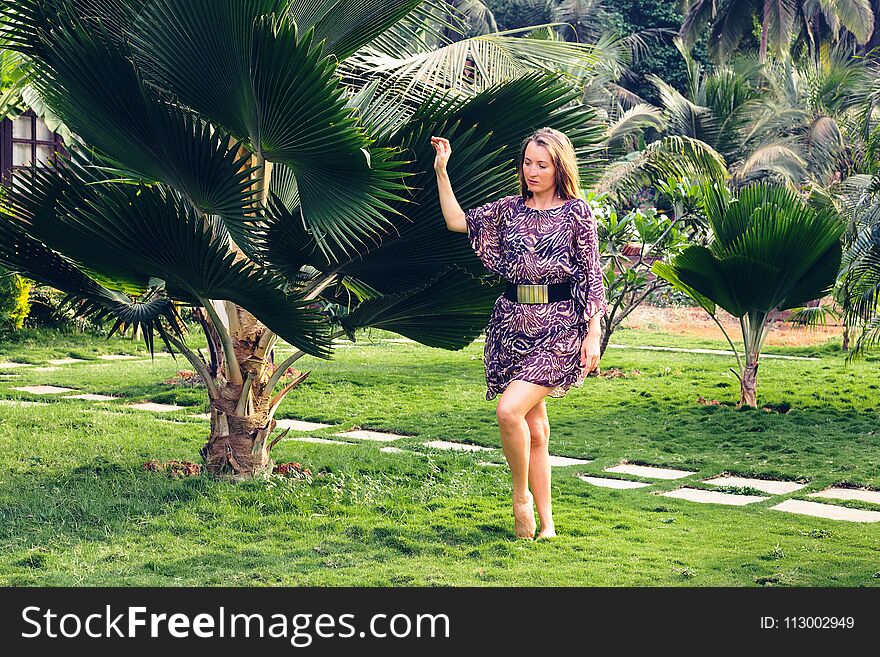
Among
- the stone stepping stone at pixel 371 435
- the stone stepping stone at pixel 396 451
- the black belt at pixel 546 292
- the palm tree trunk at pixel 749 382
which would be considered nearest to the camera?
the black belt at pixel 546 292

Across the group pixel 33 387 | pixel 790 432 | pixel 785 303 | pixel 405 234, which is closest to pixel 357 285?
pixel 405 234

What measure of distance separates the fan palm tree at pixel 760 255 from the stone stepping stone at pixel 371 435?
275 centimetres

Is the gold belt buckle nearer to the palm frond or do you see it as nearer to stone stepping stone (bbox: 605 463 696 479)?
the palm frond

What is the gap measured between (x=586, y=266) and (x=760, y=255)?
14.3 feet

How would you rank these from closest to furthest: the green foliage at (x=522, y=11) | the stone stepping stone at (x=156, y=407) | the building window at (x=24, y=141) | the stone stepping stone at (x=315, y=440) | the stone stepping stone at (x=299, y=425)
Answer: the stone stepping stone at (x=315, y=440), the stone stepping stone at (x=299, y=425), the stone stepping stone at (x=156, y=407), the building window at (x=24, y=141), the green foliage at (x=522, y=11)

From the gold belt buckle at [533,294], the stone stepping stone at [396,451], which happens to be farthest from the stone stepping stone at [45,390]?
the gold belt buckle at [533,294]

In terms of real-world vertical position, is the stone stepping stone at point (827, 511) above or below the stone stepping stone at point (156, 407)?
below

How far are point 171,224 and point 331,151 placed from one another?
2.52ft

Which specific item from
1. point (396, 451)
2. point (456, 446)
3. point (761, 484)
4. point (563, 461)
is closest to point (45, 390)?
point (396, 451)

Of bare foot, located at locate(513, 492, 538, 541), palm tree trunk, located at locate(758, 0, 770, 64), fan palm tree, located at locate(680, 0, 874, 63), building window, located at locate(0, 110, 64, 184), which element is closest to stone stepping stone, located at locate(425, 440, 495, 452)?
bare foot, located at locate(513, 492, 538, 541)

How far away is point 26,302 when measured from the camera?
12641mm

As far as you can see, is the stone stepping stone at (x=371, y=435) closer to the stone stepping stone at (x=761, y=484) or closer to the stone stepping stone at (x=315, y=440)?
the stone stepping stone at (x=315, y=440)

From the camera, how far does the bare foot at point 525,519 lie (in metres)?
4.62

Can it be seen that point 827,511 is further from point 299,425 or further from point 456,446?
point 299,425
